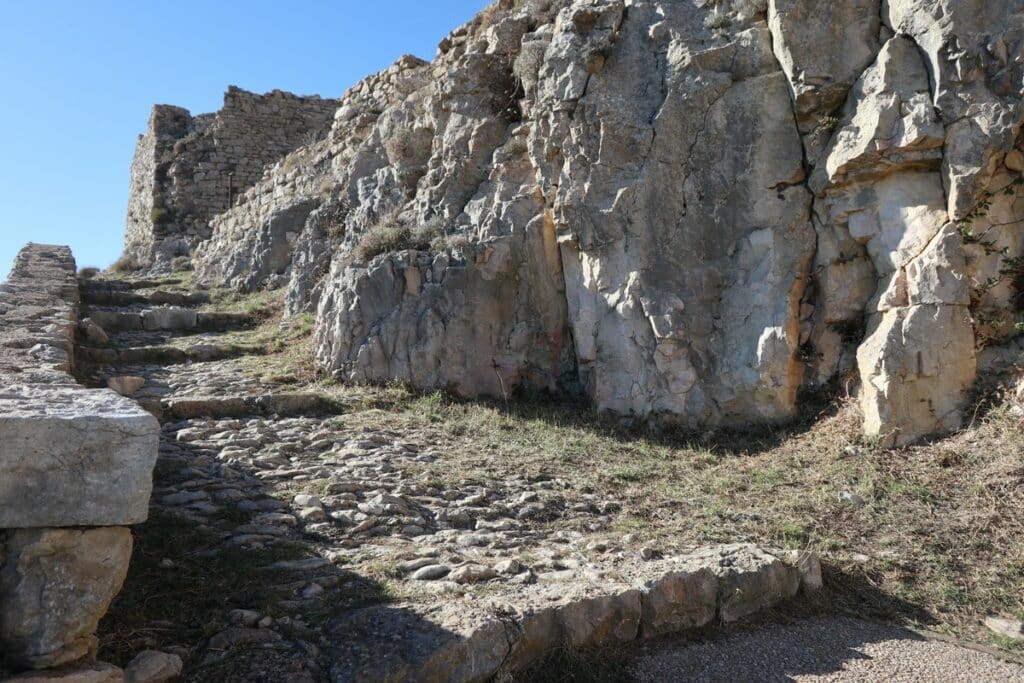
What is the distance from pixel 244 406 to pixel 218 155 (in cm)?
1356

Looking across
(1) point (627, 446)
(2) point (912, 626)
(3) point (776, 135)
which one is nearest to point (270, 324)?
(1) point (627, 446)

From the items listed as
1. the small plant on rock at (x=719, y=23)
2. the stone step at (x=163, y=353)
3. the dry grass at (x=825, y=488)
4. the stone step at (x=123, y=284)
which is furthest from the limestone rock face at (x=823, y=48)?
the stone step at (x=123, y=284)

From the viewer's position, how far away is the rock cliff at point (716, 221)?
6.18 metres

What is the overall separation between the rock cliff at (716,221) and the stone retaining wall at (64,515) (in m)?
5.16

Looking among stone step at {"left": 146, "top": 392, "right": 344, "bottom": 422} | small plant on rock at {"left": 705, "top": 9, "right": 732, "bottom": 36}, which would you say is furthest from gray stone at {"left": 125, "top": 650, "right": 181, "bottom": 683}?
small plant on rock at {"left": 705, "top": 9, "right": 732, "bottom": 36}

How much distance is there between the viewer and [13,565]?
2.64m

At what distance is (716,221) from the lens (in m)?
7.50

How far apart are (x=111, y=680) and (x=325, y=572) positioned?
1486 mm

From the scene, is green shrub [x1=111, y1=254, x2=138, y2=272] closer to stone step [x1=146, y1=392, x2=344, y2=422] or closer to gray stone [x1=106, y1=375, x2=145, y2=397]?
gray stone [x1=106, y1=375, x2=145, y2=397]

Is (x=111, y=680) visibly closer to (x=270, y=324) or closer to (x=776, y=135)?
(x=776, y=135)

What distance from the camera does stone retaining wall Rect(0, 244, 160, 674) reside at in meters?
2.62

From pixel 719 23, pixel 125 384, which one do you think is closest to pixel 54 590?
pixel 125 384

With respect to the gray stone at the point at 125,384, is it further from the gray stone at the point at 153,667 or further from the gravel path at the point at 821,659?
the gravel path at the point at 821,659

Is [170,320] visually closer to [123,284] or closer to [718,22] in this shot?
[123,284]
